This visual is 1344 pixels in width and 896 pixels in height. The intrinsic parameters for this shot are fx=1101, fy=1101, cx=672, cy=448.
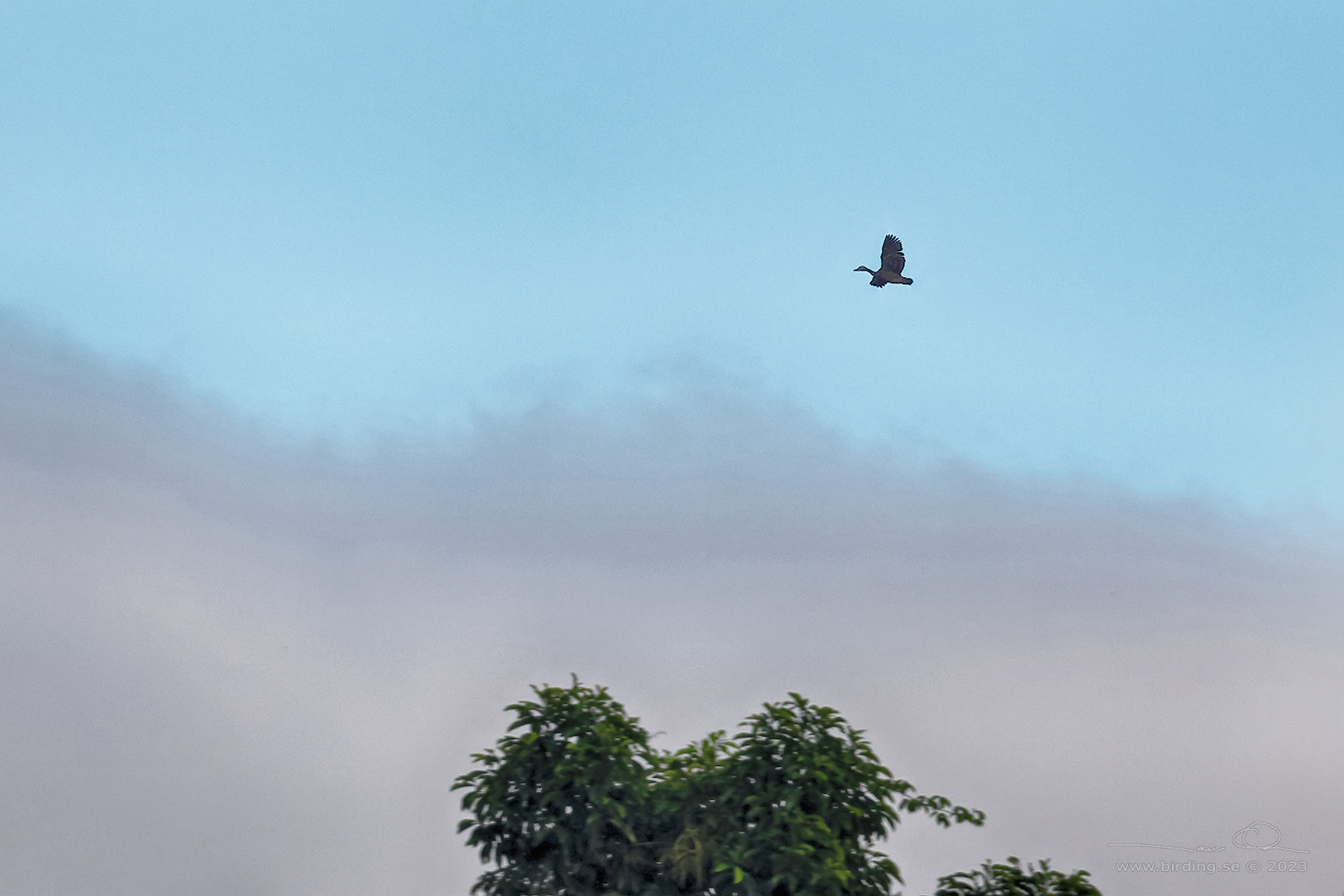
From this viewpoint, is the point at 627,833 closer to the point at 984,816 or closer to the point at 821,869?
the point at 821,869

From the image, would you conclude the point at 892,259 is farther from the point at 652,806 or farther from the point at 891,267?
the point at 652,806

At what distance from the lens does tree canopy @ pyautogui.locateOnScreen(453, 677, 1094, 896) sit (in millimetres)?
11469

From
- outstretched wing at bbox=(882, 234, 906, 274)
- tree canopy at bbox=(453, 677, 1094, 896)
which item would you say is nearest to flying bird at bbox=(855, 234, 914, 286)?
outstretched wing at bbox=(882, 234, 906, 274)

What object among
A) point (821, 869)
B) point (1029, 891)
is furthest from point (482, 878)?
point (1029, 891)

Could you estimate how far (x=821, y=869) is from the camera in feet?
35.6

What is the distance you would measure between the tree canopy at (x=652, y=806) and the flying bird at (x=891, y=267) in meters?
5.96

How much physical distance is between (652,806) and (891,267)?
7.64m

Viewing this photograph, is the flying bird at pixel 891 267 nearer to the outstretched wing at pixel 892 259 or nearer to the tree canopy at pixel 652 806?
the outstretched wing at pixel 892 259

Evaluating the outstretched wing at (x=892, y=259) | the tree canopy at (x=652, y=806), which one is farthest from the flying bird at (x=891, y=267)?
the tree canopy at (x=652, y=806)

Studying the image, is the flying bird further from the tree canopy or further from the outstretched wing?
the tree canopy

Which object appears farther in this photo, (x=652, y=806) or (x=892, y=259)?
(x=892, y=259)

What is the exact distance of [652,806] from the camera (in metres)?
12.1

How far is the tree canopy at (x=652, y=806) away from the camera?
37.6ft

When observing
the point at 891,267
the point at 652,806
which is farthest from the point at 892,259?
the point at 652,806
